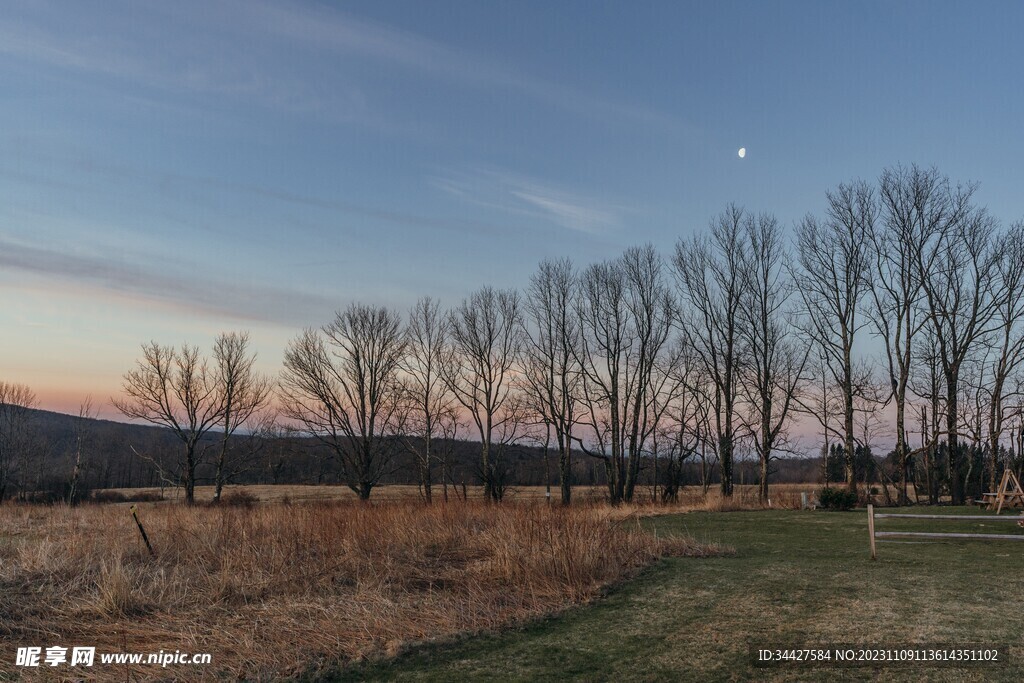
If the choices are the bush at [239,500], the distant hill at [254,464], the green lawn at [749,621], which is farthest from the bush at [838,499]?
the bush at [239,500]

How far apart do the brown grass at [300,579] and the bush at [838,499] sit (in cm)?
1329

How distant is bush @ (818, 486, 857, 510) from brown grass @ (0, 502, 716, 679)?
13290 mm

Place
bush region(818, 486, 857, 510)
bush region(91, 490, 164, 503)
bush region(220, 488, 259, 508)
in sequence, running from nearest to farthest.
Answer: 1. bush region(818, 486, 857, 510)
2. bush region(220, 488, 259, 508)
3. bush region(91, 490, 164, 503)

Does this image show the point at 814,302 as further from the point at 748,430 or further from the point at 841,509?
the point at 841,509

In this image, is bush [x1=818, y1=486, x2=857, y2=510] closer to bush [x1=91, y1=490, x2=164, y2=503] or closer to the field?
the field

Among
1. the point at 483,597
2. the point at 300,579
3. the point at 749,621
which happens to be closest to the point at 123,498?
the point at 300,579

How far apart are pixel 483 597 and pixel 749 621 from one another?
3.38 meters

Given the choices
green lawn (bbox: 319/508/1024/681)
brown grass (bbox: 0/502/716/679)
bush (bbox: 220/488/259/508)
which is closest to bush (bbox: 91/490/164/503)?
bush (bbox: 220/488/259/508)

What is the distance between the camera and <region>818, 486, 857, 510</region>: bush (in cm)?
2348

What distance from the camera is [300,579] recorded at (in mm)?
9789

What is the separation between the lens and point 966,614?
7.45 meters

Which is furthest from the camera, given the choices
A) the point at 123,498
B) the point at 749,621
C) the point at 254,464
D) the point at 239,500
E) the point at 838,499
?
the point at 254,464

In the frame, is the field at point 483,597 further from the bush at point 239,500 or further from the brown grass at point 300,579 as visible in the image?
the bush at point 239,500

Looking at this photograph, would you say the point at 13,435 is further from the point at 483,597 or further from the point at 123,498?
the point at 483,597
